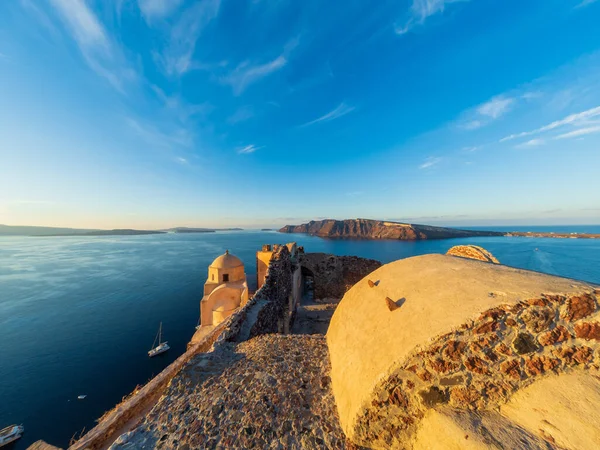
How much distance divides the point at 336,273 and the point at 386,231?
105437 millimetres

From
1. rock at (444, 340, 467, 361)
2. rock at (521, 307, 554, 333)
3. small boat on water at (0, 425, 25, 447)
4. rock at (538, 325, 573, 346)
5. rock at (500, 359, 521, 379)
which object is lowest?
small boat on water at (0, 425, 25, 447)

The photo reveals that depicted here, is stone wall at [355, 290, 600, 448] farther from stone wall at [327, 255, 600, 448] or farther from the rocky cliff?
the rocky cliff

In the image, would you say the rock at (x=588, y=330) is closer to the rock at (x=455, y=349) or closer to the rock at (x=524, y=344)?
the rock at (x=524, y=344)

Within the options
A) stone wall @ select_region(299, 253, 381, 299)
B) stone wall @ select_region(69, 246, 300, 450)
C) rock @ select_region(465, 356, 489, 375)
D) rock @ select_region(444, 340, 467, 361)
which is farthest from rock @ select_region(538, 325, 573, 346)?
stone wall @ select_region(299, 253, 381, 299)

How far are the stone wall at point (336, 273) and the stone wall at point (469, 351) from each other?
14.9 meters

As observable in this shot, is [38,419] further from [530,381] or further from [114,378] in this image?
[530,381]

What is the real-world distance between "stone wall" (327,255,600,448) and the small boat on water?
23.6 m

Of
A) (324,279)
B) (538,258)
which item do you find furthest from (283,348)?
(538,258)

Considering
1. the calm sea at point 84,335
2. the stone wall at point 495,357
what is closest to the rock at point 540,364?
the stone wall at point 495,357

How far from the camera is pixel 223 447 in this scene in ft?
9.86

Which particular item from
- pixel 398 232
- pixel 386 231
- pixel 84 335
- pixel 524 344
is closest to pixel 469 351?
pixel 524 344

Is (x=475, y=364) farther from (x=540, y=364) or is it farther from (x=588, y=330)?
(x=588, y=330)

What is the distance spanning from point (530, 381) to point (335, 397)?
2596 millimetres

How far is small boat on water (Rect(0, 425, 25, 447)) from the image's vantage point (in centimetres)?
1332
